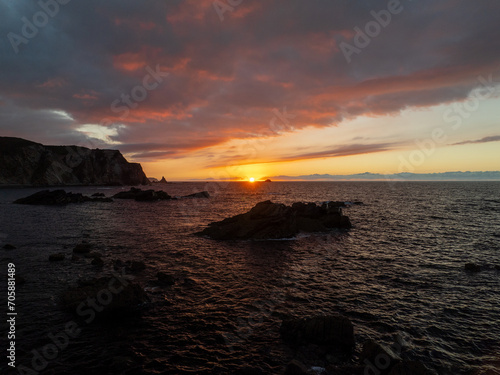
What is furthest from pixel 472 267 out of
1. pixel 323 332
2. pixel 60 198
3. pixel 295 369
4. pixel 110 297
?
pixel 60 198

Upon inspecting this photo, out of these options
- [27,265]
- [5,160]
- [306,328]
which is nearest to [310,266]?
[306,328]

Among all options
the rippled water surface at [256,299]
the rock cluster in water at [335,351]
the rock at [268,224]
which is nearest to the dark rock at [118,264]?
the rippled water surface at [256,299]

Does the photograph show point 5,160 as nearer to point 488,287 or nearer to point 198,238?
point 198,238

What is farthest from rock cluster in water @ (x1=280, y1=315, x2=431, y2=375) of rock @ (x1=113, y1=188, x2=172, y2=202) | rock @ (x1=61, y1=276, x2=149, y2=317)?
rock @ (x1=113, y1=188, x2=172, y2=202)

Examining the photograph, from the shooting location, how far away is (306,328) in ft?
48.5

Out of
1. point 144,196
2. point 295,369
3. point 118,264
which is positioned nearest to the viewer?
point 295,369

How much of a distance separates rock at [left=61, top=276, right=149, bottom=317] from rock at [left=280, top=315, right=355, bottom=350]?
10978 mm

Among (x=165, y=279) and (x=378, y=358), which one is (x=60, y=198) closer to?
(x=165, y=279)

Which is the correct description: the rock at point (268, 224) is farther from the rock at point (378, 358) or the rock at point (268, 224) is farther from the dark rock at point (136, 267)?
the rock at point (378, 358)

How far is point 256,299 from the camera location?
20.3 m

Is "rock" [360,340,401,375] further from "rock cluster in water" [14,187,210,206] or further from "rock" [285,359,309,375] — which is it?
"rock cluster in water" [14,187,210,206]

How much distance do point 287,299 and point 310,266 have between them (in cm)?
942

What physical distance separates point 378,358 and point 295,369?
13.9 feet

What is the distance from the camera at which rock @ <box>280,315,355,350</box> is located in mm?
14234
